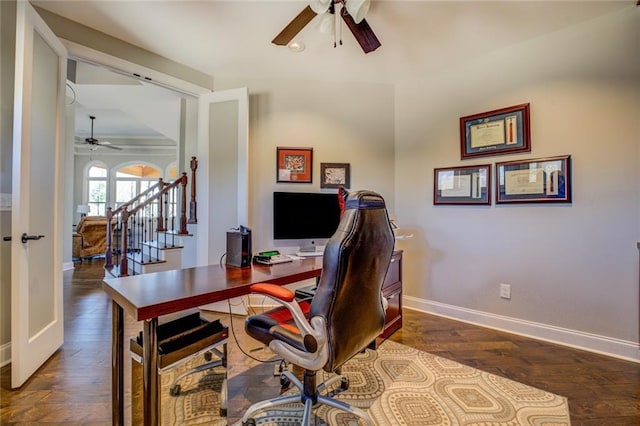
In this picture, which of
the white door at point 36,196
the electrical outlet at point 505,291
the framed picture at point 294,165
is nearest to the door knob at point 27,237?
the white door at point 36,196

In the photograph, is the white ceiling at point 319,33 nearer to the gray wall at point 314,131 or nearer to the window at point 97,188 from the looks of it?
the gray wall at point 314,131

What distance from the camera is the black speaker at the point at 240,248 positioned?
5.70ft

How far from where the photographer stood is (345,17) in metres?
1.91

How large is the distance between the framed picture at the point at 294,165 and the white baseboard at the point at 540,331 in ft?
5.96

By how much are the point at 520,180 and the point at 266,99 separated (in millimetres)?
2615

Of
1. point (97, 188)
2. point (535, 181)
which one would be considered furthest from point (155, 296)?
point (97, 188)

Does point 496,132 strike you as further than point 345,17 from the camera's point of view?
Yes

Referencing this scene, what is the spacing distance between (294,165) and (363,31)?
1.50 metres

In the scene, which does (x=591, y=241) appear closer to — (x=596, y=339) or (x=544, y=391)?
(x=596, y=339)

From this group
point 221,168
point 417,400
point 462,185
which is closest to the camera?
point 417,400

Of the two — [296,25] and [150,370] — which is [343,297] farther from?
[296,25]

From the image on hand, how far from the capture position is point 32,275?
1863 mm

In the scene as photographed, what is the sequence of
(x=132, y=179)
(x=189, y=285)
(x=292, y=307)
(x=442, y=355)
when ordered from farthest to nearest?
(x=132, y=179) → (x=442, y=355) → (x=189, y=285) → (x=292, y=307)

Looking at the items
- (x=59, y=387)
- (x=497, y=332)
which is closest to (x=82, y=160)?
(x=59, y=387)
